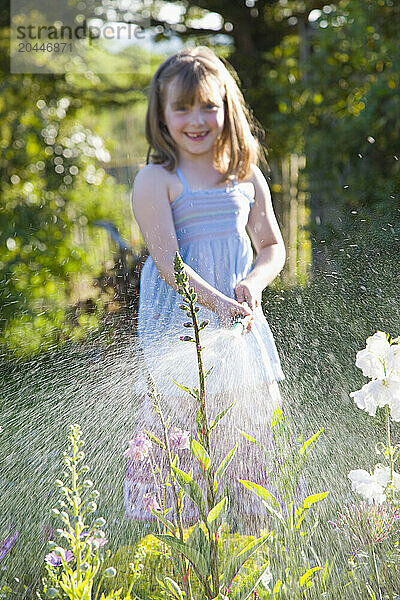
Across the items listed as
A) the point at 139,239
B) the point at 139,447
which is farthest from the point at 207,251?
the point at 139,239

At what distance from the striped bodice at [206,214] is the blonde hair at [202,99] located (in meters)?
0.10

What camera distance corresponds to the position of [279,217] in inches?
234

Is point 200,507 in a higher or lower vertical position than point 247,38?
lower

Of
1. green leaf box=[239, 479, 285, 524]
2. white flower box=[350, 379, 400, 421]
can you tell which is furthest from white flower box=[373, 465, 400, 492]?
green leaf box=[239, 479, 285, 524]

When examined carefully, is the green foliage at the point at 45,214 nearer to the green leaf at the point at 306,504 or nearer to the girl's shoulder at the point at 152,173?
the girl's shoulder at the point at 152,173

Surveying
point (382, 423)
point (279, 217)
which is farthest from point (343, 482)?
point (279, 217)

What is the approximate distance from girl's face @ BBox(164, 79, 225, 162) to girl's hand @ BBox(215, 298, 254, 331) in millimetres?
630

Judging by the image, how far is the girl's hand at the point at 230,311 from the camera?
2.13 m

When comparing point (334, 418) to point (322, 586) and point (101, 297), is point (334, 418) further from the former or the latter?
point (101, 297)

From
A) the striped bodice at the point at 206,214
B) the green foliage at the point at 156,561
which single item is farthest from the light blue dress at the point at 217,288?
the green foliage at the point at 156,561

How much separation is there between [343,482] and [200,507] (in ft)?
4.24

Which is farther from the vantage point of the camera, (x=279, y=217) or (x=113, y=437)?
(x=279, y=217)

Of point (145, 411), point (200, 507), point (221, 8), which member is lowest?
point (145, 411)

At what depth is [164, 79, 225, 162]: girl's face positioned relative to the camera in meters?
2.52
